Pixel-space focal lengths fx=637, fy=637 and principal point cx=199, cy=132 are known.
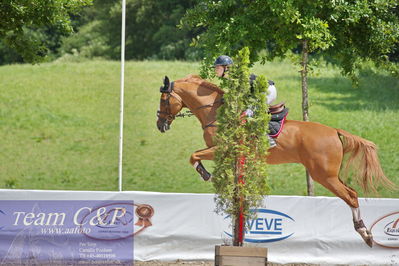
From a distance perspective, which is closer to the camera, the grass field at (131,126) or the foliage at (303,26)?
the foliage at (303,26)

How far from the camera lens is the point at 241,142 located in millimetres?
7734

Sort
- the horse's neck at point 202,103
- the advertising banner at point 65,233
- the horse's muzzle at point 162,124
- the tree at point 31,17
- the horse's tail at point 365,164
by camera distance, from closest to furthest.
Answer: the advertising banner at point 65,233, the horse's tail at point 365,164, the horse's neck at point 202,103, the horse's muzzle at point 162,124, the tree at point 31,17

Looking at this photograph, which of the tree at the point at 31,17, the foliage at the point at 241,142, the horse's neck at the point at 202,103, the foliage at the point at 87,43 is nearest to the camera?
the foliage at the point at 241,142

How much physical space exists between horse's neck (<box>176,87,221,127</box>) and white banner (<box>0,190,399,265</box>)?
145 cm

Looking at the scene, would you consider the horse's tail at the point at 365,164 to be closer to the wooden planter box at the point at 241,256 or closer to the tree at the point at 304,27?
the tree at the point at 304,27

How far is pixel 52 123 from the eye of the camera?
58.7ft

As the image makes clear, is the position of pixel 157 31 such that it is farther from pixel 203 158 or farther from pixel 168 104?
pixel 203 158

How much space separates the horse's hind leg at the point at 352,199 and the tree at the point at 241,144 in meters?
2.72

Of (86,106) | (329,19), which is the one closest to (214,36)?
(329,19)

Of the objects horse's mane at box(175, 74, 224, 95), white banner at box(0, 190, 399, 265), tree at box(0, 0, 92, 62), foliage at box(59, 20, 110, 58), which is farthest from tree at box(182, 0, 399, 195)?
foliage at box(59, 20, 110, 58)

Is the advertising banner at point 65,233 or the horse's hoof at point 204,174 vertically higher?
the horse's hoof at point 204,174

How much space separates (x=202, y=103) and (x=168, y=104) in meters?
0.59

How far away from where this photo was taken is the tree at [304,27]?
11125 mm

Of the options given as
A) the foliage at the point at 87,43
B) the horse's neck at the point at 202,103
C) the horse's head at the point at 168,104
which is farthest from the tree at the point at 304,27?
the foliage at the point at 87,43
